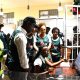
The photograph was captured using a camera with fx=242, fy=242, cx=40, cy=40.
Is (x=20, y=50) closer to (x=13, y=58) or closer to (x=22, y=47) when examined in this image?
(x=22, y=47)

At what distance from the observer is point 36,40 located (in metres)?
4.41

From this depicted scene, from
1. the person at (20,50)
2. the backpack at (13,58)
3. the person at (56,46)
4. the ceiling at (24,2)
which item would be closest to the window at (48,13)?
the ceiling at (24,2)

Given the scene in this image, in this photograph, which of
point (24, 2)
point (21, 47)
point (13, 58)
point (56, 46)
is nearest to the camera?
point (21, 47)

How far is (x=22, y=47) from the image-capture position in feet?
8.17

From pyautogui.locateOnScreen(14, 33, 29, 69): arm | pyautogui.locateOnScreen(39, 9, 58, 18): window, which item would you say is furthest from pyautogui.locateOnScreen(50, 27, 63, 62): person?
pyautogui.locateOnScreen(39, 9, 58, 18): window

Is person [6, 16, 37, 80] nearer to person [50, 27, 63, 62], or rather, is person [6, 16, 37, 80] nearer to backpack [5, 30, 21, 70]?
backpack [5, 30, 21, 70]

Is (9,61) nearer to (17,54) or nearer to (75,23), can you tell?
(17,54)

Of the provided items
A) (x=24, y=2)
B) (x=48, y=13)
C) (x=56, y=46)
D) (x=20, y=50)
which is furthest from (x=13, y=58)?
(x=48, y=13)

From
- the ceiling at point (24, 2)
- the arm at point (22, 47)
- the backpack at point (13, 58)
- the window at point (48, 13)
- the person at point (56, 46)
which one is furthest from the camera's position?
the window at point (48, 13)

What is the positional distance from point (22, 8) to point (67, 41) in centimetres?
693

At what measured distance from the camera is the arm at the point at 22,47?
248cm

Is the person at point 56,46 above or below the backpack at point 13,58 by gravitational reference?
below

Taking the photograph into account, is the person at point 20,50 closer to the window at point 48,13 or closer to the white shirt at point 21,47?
the white shirt at point 21,47

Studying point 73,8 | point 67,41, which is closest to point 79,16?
point 73,8
